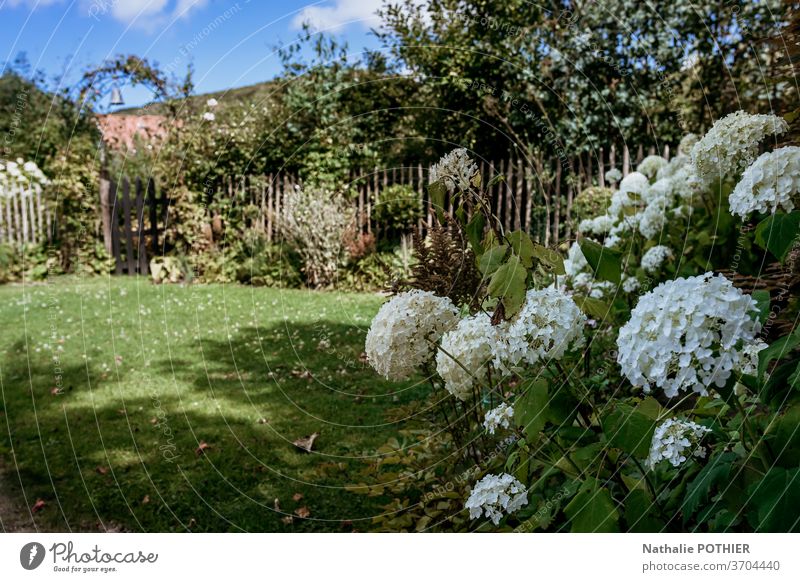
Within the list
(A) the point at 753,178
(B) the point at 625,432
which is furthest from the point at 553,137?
(B) the point at 625,432

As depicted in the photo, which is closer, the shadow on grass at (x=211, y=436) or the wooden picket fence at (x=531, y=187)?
the shadow on grass at (x=211, y=436)

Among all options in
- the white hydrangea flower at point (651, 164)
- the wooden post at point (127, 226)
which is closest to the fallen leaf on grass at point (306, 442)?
the white hydrangea flower at point (651, 164)

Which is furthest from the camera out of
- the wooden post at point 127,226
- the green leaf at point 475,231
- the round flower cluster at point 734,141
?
the wooden post at point 127,226

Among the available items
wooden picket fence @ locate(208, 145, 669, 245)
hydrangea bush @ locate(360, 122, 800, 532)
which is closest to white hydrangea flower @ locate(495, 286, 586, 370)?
hydrangea bush @ locate(360, 122, 800, 532)

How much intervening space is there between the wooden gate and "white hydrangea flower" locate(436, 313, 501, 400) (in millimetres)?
6692

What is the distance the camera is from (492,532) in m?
2.12

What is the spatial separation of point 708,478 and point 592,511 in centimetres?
30

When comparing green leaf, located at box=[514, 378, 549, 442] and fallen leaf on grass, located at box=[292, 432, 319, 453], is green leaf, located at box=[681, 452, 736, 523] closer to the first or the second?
green leaf, located at box=[514, 378, 549, 442]

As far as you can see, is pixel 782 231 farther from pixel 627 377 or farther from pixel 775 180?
pixel 627 377

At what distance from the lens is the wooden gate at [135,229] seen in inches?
320

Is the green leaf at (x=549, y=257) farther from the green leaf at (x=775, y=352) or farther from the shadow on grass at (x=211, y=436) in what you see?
the shadow on grass at (x=211, y=436)

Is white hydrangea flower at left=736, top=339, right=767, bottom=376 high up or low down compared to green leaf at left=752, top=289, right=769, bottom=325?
down

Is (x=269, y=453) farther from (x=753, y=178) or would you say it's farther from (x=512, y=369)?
(x=753, y=178)

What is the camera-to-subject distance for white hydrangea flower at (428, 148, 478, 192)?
1.98 metres
